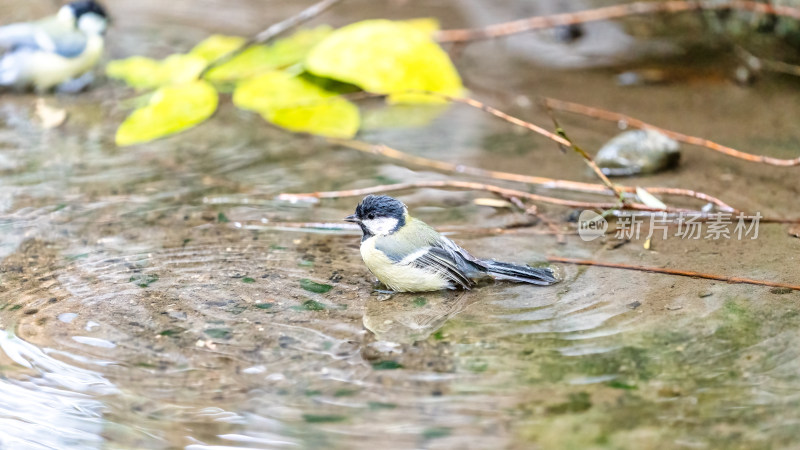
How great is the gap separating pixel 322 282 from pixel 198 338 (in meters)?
0.61

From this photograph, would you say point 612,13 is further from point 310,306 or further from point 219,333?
point 219,333

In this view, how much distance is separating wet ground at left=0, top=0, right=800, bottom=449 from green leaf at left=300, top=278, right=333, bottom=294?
0.02 meters

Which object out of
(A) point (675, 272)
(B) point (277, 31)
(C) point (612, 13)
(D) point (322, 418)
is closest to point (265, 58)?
(B) point (277, 31)

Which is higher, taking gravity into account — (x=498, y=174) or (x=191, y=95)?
(x=191, y=95)

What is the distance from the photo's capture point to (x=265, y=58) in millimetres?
5367

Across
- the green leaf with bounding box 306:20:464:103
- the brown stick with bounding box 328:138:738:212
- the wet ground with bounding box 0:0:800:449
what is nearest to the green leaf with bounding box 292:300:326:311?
the wet ground with bounding box 0:0:800:449

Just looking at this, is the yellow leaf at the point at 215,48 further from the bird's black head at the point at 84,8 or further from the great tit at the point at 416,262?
the great tit at the point at 416,262

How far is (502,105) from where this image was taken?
523 centimetres

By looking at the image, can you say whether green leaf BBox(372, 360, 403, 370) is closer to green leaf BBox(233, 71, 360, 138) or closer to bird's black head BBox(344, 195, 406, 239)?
bird's black head BBox(344, 195, 406, 239)

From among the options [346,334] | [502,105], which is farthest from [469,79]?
[346,334]

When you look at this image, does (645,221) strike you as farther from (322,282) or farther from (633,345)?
(322,282)

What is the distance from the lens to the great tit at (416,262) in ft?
10.1

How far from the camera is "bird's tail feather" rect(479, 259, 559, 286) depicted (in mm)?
3088

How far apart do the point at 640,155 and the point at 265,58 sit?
8.49ft
